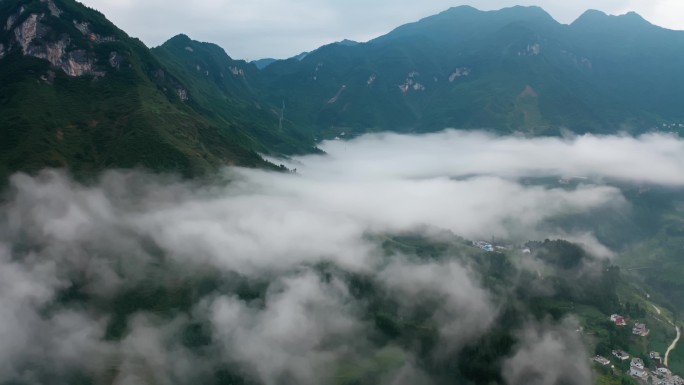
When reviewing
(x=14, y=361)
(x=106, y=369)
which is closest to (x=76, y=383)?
(x=106, y=369)

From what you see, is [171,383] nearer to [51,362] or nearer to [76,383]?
[76,383]

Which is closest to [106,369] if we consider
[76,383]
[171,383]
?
[76,383]

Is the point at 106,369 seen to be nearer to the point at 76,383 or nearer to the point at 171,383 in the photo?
the point at 76,383

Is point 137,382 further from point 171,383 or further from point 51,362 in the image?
point 51,362

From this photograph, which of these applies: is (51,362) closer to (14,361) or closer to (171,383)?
(14,361)

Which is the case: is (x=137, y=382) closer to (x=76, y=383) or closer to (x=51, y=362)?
(x=76, y=383)

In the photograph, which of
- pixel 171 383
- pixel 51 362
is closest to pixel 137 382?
pixel 171 383
